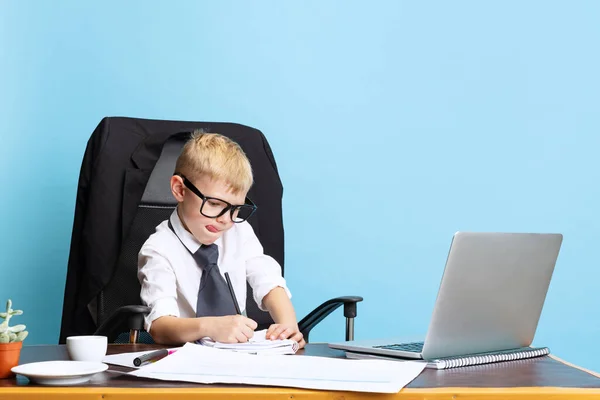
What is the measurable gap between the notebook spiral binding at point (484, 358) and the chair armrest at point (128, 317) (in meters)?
0.66

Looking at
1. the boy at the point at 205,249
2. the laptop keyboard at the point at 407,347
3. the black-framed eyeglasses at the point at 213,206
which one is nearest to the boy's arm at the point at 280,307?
the boy at the point at 205,249

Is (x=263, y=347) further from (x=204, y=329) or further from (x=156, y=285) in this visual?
(x=156, y=285)

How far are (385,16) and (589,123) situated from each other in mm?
850

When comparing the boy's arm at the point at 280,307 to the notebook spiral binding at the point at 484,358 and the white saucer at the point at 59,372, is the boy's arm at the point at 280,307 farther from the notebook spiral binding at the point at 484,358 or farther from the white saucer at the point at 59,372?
the white saucer at the point at 59,372

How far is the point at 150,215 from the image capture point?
2.04 metres

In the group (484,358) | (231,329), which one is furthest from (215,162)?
(484,358)

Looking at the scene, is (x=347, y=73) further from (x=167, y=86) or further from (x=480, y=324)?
(x=480, y=324)


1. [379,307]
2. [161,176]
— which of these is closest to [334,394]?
[161,176]

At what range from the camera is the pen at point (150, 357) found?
111 cm

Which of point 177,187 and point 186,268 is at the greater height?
point 177,187

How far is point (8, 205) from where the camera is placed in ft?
8.24

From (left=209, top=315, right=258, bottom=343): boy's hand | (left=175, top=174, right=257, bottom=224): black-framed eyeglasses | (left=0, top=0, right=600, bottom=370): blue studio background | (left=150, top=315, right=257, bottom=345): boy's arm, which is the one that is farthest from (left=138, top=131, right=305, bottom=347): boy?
(left=0, top=0, right=600, bottom=370): blue studio background

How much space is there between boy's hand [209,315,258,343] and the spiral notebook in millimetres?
214

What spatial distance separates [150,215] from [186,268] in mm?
250
